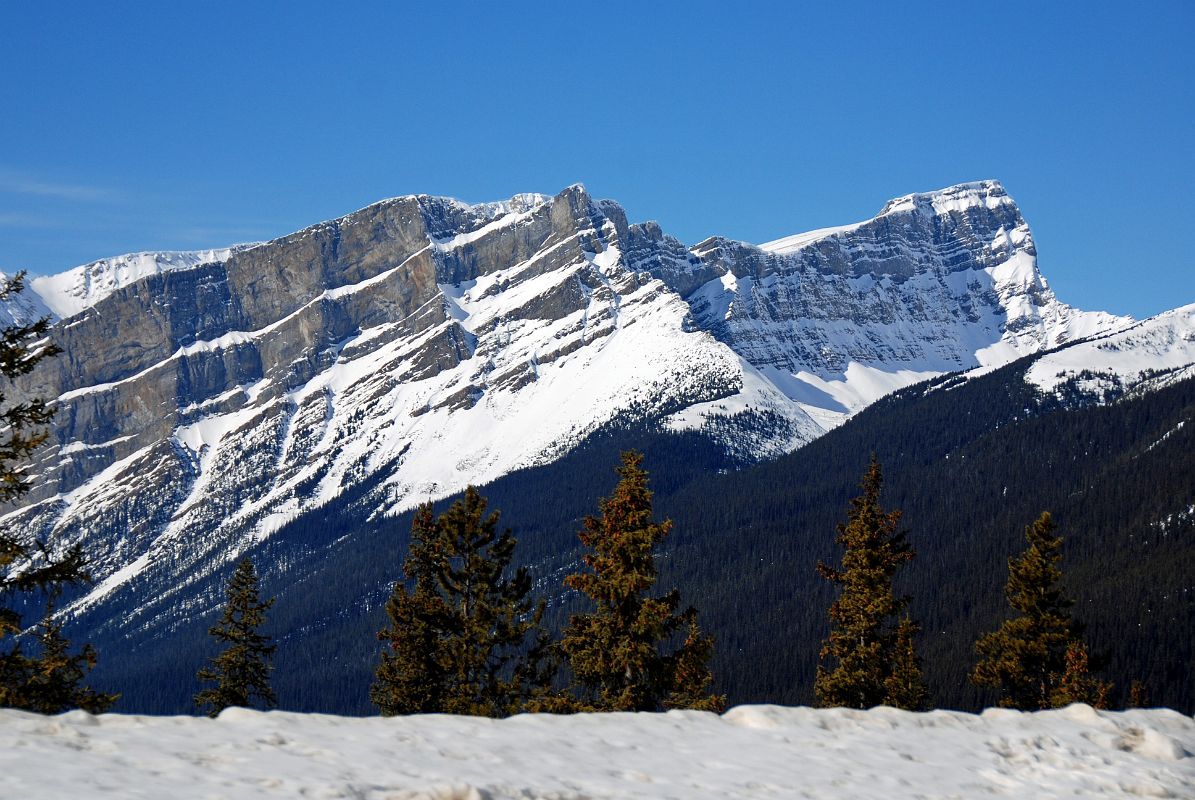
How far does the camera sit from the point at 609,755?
14.0 m

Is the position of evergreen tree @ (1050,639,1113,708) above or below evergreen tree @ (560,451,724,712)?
below

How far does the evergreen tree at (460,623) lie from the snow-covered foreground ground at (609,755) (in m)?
18.3

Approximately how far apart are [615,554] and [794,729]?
16.8 metres

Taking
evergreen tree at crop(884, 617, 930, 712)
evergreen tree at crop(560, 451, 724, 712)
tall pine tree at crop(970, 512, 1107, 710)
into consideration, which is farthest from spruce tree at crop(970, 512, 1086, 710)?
evergreen tree at crop(560, 451, 724, 712)

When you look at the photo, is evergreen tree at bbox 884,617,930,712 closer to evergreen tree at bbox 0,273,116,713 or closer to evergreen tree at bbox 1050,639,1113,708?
evergreen tree at bbox 1050,639,1113,708

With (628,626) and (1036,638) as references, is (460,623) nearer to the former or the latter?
(628,626)

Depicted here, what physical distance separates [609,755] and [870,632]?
2442cm

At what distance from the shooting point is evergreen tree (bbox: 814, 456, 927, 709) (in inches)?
1427

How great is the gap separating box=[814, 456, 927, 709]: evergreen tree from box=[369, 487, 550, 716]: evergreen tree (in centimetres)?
861

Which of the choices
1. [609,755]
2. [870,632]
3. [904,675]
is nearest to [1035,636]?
[904,675]

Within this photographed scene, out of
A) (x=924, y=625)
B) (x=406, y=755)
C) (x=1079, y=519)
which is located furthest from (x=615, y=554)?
(x=1079, y=519)

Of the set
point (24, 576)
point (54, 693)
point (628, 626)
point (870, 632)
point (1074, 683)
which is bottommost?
point (1074, 683)

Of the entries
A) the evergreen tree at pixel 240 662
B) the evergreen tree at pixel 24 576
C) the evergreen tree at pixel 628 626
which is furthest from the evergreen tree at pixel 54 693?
the evergreen tree at pixel 240 662

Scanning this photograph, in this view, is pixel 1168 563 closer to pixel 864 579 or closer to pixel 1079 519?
pixel 1079 519
